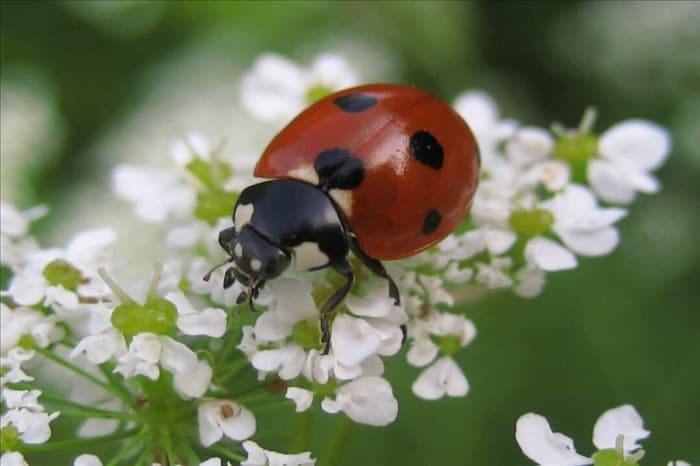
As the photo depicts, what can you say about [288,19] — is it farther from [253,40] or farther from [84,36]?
[84,36]

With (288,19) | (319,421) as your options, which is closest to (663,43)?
(288,19)

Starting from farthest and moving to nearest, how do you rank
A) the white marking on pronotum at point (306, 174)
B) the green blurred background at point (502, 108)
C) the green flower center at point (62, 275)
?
the green blurred background at point (502, 108), the green flower center at point (62, 275), the white marking on pronotum at point (306, 174)

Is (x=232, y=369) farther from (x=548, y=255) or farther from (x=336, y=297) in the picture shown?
(x=548, y=255)

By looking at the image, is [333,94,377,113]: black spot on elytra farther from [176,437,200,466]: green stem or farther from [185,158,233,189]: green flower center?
[176,437,200,466]: green stem

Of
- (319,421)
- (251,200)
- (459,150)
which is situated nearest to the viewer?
(251,200)

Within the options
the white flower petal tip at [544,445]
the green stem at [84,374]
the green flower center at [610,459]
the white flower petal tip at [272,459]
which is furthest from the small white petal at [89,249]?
the green flower center at [610,459]

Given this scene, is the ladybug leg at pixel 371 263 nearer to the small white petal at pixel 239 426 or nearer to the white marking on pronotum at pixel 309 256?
the white marking on pronotum at pixel 309 256

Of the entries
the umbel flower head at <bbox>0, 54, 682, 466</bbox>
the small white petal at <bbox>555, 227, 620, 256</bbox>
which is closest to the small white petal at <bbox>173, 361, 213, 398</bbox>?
the umbel flower head at <bbox>0, 54, 682, 466</bbox>
